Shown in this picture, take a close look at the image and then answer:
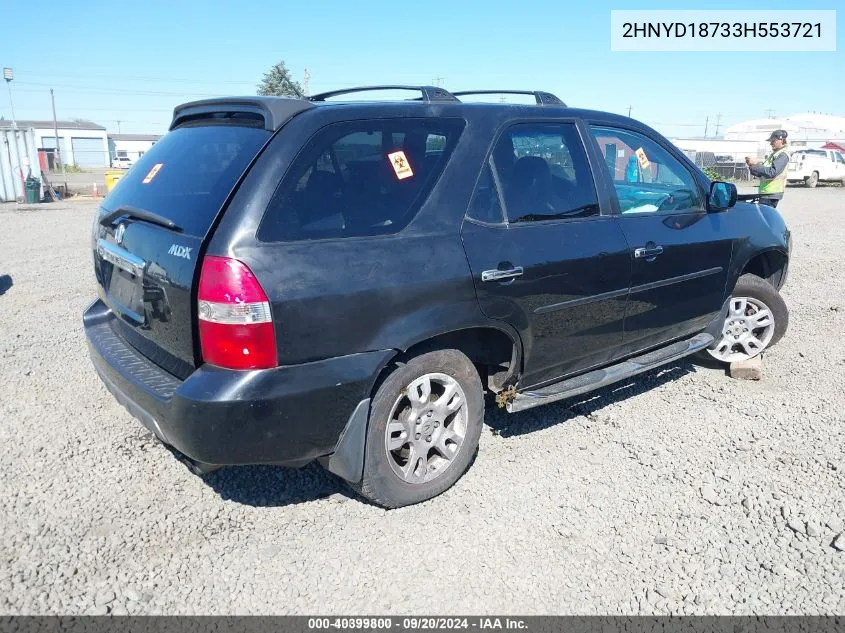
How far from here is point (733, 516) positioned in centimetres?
309

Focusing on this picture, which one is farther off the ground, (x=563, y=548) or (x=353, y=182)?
(x=353, y=182)

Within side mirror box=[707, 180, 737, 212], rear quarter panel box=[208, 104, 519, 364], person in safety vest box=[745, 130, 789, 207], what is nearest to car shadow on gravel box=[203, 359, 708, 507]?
rear quarter panel box=[208, 104, 519, 364]

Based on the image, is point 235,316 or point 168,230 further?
point 168,230

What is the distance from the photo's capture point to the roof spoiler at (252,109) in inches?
110

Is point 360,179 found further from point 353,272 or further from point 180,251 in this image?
point 180,251

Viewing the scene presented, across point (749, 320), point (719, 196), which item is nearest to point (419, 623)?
point (719, 196)

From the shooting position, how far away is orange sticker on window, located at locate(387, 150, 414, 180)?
9.74 feet

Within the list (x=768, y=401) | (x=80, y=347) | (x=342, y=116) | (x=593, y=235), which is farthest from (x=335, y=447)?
(x=80, y=347)

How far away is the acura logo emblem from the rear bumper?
69 centimetres

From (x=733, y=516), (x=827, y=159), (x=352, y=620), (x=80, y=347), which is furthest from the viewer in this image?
(x=827, y=159)

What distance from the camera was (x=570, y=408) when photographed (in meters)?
4.30

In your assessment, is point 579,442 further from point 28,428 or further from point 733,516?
point 28,428

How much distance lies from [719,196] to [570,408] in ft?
5.68

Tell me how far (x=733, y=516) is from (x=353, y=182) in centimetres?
236
